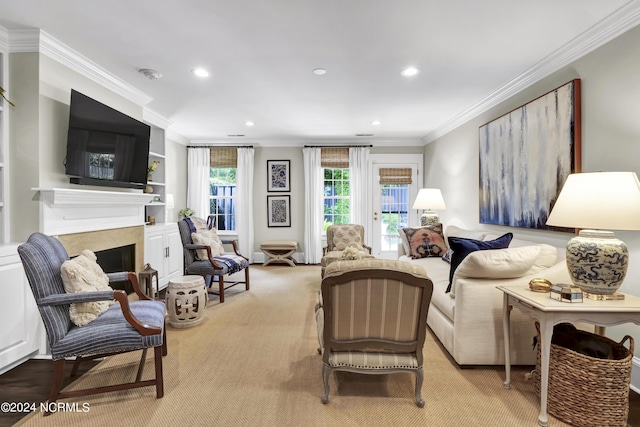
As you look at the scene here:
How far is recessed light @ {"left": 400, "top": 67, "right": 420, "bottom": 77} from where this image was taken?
3.09 meters

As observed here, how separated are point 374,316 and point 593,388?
1.24 m

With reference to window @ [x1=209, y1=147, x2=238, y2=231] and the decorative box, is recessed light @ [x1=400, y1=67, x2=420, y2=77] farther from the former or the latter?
window @ [x1=209, y1=147, x2=238, y2=231]

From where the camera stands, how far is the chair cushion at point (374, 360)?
6.15 feet

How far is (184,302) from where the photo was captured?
3188mm

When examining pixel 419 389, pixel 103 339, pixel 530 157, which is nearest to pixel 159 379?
pixel 103 339

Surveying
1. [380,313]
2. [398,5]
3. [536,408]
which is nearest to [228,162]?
[398,5]

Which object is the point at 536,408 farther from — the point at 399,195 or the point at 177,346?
the point at 399,195

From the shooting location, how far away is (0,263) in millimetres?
2232

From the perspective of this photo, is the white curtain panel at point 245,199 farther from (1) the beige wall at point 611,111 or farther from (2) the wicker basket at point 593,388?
(2) the wicker basket at point 593,388

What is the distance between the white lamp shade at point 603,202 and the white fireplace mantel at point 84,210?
3693 mm

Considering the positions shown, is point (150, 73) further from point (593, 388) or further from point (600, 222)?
point (593, 388)

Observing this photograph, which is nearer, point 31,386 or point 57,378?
point 57,378

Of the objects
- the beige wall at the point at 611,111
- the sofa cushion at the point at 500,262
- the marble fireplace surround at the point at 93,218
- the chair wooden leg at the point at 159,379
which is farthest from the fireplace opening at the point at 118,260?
the beige wall at the point at 611,111

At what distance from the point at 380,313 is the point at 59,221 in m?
2.84
